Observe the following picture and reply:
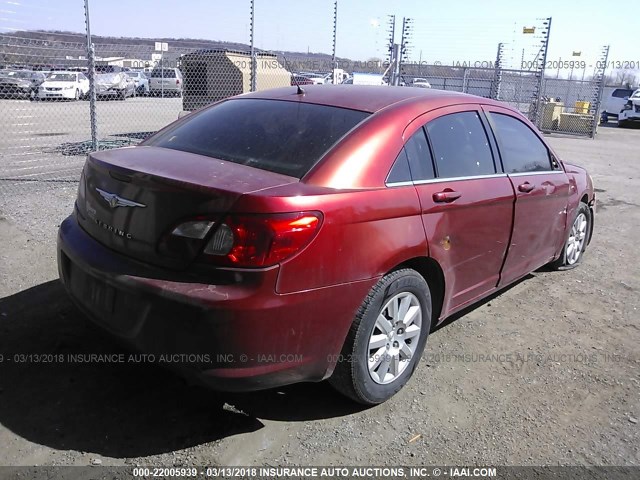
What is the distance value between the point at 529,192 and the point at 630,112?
30.2 meters

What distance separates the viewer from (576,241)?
5586 mm

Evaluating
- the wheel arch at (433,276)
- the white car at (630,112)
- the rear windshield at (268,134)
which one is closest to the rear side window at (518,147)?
the wheel arch at (433,276)

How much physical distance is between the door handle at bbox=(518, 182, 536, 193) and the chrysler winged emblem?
2.69m

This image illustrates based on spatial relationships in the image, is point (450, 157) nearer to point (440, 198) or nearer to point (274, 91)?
point (440, 198)

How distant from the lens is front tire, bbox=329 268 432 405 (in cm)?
281

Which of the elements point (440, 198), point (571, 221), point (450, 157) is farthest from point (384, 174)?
point (571, 221)

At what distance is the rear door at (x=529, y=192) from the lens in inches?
159

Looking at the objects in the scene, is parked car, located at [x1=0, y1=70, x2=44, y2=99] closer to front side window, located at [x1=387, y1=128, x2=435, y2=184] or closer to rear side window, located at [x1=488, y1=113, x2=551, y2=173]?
rear side window, located at [x1=488, y1=113, x2=551, y2=173]

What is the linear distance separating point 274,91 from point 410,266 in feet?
5.25

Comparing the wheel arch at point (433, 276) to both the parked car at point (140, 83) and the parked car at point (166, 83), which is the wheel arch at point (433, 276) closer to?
the parked car at point (166, 83)

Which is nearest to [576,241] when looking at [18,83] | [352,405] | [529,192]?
[529,192]

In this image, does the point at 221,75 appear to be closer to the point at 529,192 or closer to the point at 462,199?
the point at 529,192

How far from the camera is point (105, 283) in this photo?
269 cm

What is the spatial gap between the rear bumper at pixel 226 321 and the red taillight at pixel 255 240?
7 centimetres
